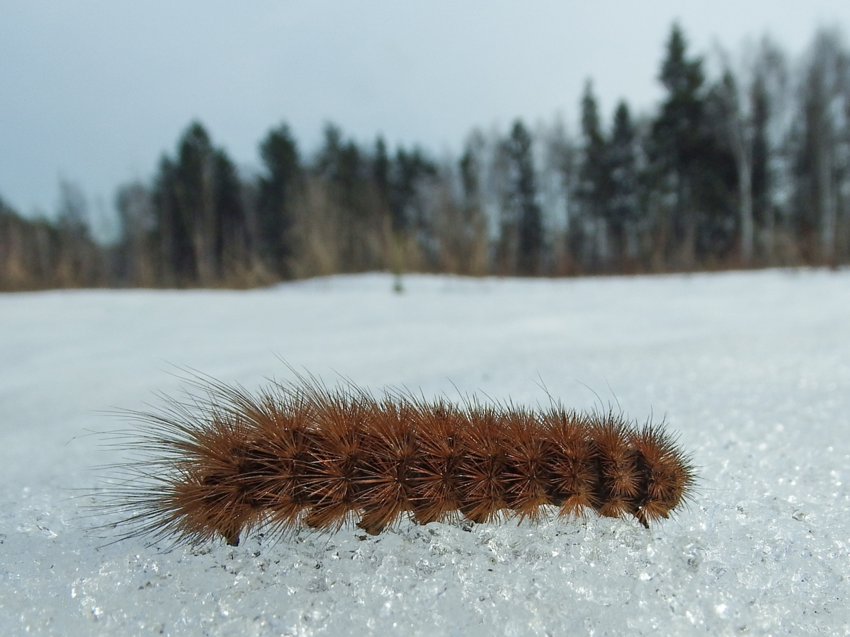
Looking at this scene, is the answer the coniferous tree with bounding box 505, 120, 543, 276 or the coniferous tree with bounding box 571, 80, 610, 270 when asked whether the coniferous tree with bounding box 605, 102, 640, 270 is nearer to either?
the coniferous tree with bounding box 571, 80, 610, 270

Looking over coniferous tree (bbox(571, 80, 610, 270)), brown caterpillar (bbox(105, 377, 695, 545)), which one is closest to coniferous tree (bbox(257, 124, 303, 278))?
coniferous tree (bbox(571, 80, 610, 270))

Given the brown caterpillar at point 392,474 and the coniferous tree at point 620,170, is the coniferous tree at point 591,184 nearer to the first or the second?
the coniferous tree at point 620,170

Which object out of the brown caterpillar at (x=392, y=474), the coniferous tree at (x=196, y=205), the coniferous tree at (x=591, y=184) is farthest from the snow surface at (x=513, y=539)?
the coniferous tree at (x=196, y=205)

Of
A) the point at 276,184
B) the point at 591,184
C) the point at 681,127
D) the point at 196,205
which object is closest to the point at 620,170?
the point at 591,184

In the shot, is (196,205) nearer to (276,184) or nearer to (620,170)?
(276,184)

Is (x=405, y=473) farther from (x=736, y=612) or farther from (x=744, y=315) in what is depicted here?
(x=744, y=315)

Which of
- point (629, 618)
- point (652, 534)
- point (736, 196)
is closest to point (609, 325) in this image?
point (652, 534)
